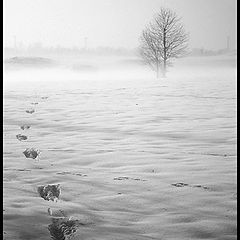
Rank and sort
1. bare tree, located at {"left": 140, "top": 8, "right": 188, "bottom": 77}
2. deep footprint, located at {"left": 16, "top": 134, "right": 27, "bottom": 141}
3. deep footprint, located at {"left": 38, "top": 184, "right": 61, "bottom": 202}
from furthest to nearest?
bare tree, located at {"left": 140, "top": 8, "right": 188, "bottom": 77} < deep footprint, located at {"left": 16, "top": 134, "right": 27, "bottom": 141} < deep footprint, located at {"left": 38, "top": 184, "right": 61, "bottom": 202}

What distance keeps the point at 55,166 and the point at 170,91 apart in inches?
254

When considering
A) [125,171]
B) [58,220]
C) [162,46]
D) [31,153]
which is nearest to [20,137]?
[31,153]

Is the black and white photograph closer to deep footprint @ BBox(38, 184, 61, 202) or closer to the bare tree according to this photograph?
deep footprint @ BBox(38, 184, 61, 202)

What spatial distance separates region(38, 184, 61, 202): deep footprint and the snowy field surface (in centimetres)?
5

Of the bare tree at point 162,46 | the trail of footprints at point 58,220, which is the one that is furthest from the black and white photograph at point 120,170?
the bare tree at point 162,46

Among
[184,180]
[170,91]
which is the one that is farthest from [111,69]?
[184,180]

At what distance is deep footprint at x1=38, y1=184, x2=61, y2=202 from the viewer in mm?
2434

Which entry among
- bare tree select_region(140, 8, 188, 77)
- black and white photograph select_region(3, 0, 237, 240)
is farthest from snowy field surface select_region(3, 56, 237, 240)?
bare tree select_region(140, 8, 188, 77)

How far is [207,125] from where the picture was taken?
4.93 meters

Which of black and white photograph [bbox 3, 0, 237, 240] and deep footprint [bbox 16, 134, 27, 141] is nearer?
black and white photograph [bbox 3, 0, 237, 240]

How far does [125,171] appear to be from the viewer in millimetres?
2982

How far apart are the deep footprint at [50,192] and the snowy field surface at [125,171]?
0.17 ft

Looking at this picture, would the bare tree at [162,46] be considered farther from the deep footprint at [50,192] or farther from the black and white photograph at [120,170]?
the deep footprint at [50,192]

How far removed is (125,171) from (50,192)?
2.37 ft
